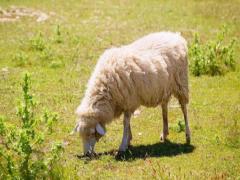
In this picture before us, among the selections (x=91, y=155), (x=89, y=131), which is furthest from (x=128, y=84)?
(x=91, y=155)

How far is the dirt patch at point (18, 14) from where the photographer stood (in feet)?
80.0

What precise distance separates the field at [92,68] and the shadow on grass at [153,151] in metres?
0.02

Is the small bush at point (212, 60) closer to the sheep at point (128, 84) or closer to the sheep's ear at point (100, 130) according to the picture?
the sheep at point (128, 84)

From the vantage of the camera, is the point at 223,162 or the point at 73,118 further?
the point at 73,118

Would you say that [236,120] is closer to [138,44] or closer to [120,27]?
[138,44]

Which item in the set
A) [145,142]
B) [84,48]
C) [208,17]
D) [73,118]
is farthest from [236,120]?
[208,17]

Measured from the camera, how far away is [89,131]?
10320 mm

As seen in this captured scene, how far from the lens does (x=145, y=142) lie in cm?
1162

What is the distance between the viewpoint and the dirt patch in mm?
24398

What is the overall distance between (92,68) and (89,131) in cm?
711

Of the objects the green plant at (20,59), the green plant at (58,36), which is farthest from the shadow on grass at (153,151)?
the green plant at (58,36)

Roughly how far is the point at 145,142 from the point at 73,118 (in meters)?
2.11

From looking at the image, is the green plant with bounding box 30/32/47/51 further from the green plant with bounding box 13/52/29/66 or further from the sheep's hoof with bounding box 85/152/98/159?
the sheep's hoof with bounding box 85/152/98/159

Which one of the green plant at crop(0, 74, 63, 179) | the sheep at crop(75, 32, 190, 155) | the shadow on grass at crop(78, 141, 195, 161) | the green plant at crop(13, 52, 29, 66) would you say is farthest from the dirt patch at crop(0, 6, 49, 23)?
the green plant at crop(0, 74, 63, 179)
